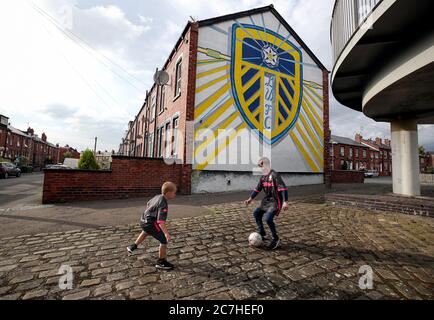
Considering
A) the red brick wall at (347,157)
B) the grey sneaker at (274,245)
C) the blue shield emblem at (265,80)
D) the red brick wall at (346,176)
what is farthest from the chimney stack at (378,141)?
the grey sneaker at (274,245)

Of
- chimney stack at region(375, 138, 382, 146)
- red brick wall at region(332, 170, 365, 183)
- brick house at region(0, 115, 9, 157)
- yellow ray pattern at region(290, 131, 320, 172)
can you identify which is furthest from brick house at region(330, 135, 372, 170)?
brick house at region(0, 115, 9, 157)

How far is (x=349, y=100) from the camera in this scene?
7727 millimetres

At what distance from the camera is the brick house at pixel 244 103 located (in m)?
9.48

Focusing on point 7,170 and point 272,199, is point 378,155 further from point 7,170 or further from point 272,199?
point 7,170

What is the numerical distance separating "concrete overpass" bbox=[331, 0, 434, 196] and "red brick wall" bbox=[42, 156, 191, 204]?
677cm

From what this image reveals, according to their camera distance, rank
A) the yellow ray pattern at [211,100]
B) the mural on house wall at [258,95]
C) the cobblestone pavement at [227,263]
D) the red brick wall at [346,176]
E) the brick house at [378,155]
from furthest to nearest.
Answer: the brick house at [378,155] → the red brick wall at [346,176] → the mural on house wall at [258,95] → the yellow ray pattern at [211,100] → the cobblestone pavement at [227,263]

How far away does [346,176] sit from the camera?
15055 mm

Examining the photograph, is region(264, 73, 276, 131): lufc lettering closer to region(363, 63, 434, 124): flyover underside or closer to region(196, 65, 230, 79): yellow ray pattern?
region(196, 65, 230, 79): yellow ray pattern

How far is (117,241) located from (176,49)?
11630 mm

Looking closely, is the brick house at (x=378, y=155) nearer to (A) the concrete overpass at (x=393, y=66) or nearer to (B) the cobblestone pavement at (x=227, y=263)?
(A) the concrete overpass at (x=393, y=66)

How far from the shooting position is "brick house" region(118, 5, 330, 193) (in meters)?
9.48
